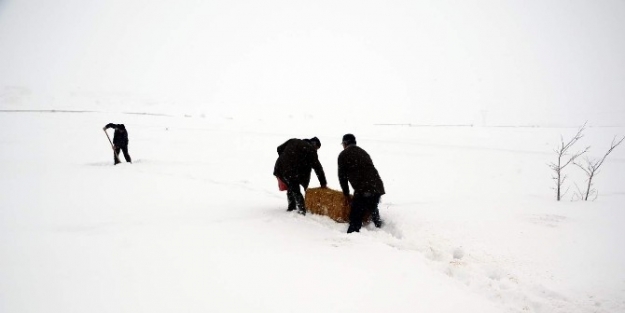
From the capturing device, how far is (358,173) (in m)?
5.41

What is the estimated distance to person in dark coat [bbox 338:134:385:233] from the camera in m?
5.32

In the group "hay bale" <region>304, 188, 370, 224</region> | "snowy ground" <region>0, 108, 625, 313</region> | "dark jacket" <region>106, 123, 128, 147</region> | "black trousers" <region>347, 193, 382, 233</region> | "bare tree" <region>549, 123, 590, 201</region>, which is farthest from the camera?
"dark jacket" <region>106, 123, 128, 147</region>

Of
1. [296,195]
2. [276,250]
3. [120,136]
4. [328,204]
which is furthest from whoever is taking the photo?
[120,136]

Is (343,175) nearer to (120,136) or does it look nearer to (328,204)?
(328,204)

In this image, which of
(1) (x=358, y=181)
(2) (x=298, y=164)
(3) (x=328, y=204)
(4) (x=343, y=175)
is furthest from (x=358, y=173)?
(2) (x=298, y=164)

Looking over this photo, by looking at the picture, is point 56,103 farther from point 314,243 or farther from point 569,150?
point 569,150

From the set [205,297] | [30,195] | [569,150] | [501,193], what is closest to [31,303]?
[205,297]

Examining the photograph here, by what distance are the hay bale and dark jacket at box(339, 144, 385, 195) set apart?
28cm

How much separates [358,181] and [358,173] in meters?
0.13

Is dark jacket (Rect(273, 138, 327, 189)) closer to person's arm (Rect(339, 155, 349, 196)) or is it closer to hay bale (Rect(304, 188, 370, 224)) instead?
hay bale (Rect(304, 188, 370, 224))

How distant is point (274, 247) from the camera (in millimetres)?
4578

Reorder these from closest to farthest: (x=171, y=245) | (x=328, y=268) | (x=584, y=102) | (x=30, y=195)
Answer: (x=328, y=268)
(x=171, y=245)
(x=30, y=195)
(x=584, y=102)

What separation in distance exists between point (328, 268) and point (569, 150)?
2489 centimetres

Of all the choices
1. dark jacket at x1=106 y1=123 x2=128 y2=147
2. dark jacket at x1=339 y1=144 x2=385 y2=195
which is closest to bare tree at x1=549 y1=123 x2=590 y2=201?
dark jacket at x1=339 y1=144 x2=385 y2=195
